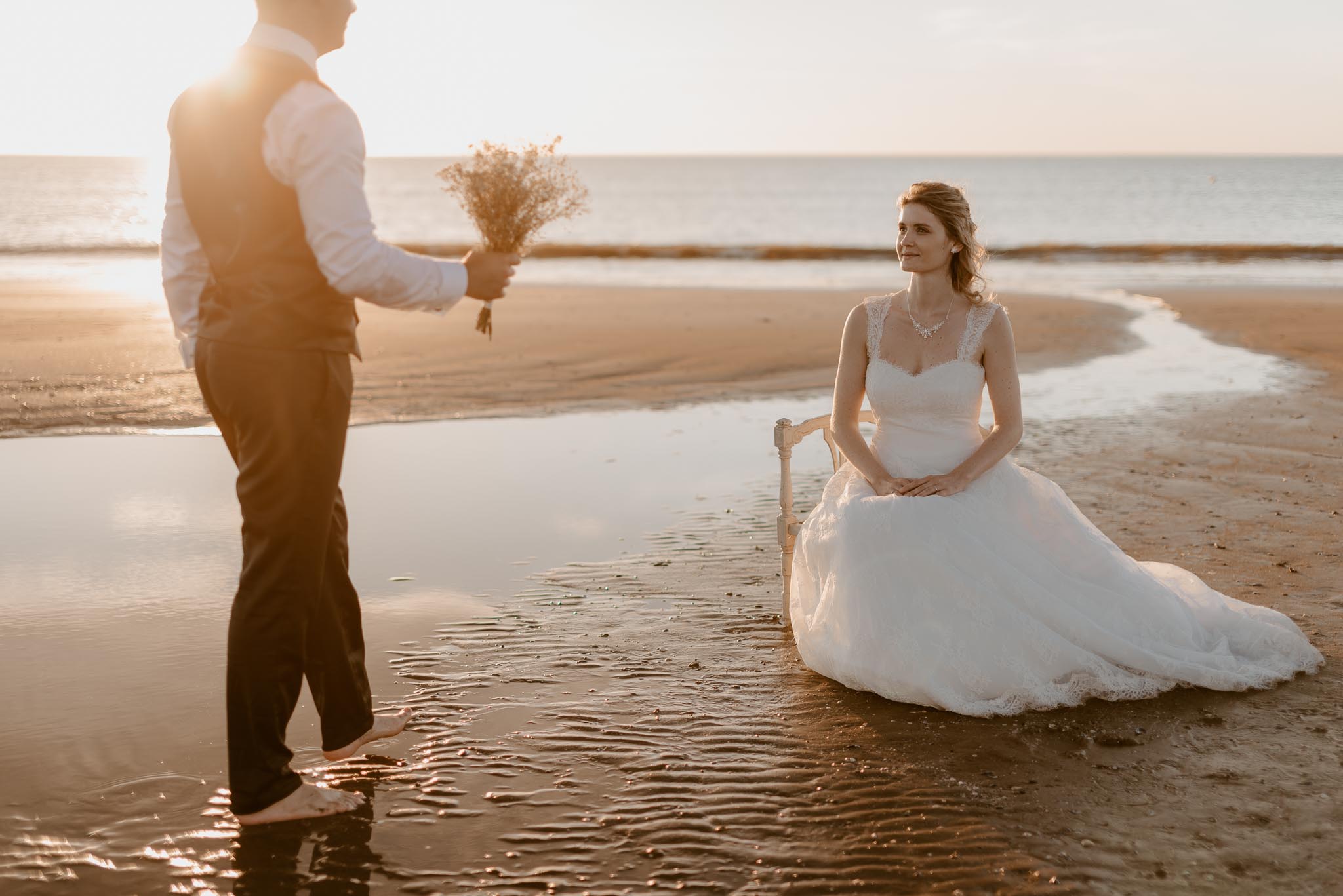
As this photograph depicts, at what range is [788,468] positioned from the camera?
5.05 metres

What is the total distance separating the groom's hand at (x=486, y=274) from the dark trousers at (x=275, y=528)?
1.34ft

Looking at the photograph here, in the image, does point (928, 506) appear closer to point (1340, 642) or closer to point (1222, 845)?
point (1222, 845)

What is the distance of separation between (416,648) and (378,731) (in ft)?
3.79

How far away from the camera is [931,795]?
12.1 feet

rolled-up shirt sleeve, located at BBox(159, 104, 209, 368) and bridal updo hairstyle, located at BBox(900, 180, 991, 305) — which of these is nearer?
rolled-up shirt sleeve, located at BBox(159, 104, 209, 368)

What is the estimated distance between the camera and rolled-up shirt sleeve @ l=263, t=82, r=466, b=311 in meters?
2.96

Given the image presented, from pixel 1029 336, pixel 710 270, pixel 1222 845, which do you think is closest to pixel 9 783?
pixel 1222 845

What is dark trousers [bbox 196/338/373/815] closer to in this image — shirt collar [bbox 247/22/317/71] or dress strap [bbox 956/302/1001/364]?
shirt collar [bbox 247/22/317/71]

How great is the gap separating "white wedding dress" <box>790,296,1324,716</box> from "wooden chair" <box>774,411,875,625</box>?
0.19 metres

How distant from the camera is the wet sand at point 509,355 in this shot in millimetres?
11008

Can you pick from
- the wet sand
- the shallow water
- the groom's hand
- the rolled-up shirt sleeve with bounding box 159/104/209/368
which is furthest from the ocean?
the wet sand

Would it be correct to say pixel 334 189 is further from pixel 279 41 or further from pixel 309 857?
pixel 309 857

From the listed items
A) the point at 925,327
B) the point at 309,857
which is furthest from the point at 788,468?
the point at 309,857

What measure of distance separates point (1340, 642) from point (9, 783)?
485 centimetres
